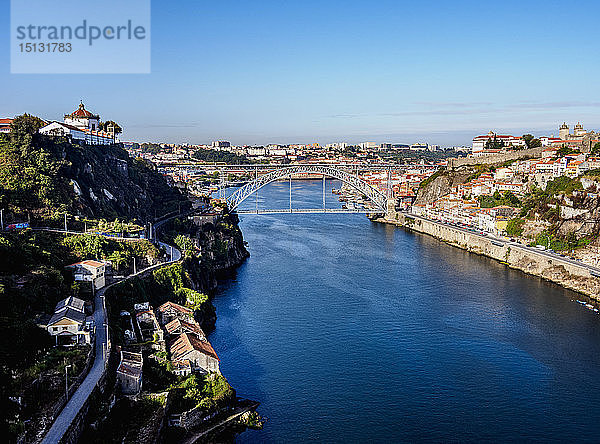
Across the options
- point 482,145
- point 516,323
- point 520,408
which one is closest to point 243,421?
point 520,408

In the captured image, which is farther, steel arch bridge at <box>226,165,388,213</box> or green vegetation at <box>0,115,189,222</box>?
steel arch bridge at <box>226,165,388,213</box>

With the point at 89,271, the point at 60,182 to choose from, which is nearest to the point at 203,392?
the point at 89,271

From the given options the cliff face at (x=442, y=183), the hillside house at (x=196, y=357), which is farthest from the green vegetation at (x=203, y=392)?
the cliff face at (x=442, y=183)

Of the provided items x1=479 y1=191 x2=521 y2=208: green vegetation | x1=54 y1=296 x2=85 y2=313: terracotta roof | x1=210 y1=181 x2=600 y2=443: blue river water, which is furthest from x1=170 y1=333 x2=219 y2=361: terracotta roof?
x1=479 y1=191 x2=521 y2=208: green vegetation

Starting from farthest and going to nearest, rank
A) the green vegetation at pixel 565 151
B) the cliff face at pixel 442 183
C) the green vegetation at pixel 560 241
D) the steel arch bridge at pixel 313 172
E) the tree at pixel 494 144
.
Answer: the tree at pixel 494 144 < the cliff face at pixel 442 183 < the steel arch bridge at pixel 313 172 < the green vegetation at pixel 565 151 < the green vegetation at pixel 560 241

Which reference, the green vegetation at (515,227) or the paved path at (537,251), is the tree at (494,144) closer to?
the paved path at (537,251)

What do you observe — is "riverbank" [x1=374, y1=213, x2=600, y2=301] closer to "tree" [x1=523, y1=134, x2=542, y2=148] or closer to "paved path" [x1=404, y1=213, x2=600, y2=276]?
"paved path" [x1=404, y1=213, x2=600, y2=276]
